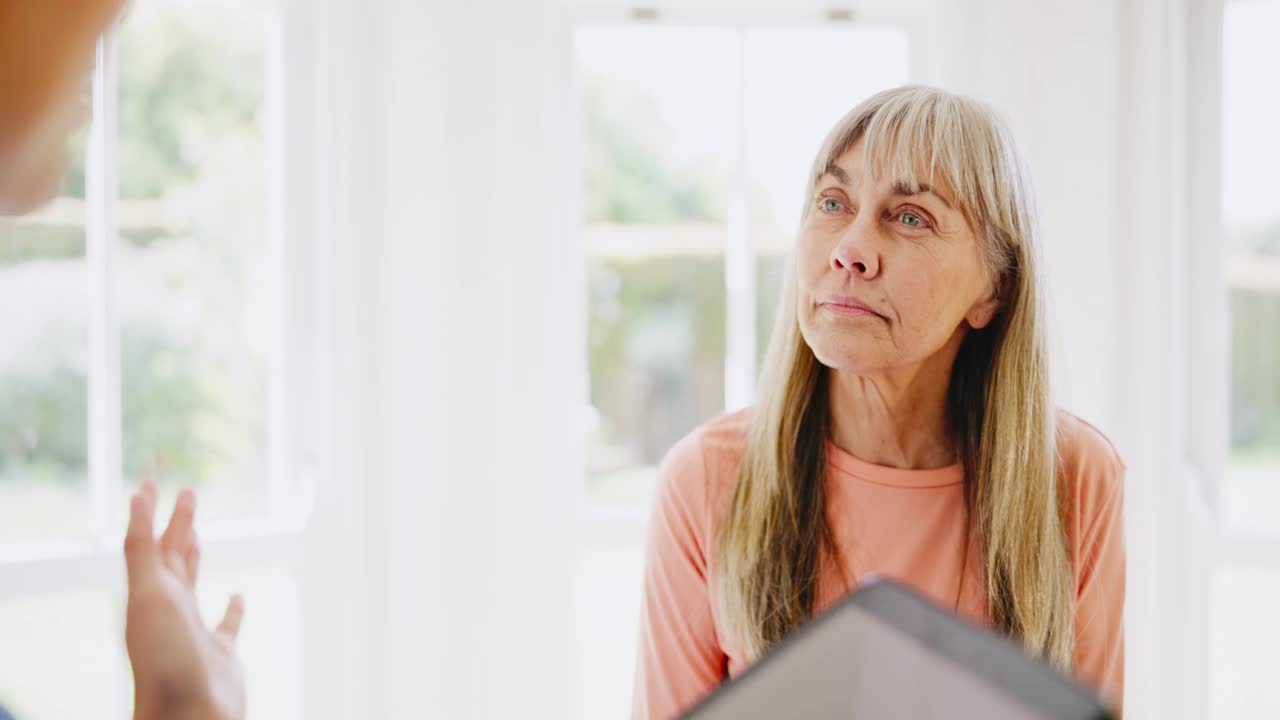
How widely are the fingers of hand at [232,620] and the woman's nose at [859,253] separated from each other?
2.35 ft

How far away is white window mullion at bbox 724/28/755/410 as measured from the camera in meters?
2.21

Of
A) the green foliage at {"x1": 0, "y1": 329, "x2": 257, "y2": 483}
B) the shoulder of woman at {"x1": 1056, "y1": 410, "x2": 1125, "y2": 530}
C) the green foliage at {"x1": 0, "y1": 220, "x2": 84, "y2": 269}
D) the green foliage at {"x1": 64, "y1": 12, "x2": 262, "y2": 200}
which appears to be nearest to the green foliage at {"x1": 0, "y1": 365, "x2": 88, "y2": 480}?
the green foliage at {"x1": 0, "y1": 329, "x2": 257, "y2": 483}

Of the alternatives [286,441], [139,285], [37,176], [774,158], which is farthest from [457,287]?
[37,176]

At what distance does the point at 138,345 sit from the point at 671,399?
3.85 feet

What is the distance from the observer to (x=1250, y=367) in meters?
2.03

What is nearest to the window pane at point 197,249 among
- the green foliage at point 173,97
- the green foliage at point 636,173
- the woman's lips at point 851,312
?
the green foliage at point 173,97

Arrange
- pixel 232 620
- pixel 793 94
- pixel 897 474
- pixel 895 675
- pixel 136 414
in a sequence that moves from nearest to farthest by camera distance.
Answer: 1. pixel 895 675
2. pixel 232 620
3. pixel 897 474
4. pixel 136 414
5. pixel 793 94

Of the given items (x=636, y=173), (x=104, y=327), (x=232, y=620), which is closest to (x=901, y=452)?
(x=232, y=620)

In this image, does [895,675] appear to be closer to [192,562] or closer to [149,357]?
[192,562]

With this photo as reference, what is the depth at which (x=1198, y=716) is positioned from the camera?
1.98m

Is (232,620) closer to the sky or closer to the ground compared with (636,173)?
closer to the ground

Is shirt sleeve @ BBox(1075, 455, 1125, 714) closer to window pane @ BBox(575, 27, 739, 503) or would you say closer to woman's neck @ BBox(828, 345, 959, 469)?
woman's neck @ BBox(828, 345, 959, 469)

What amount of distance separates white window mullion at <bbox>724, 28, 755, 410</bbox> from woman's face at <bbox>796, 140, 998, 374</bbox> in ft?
3.60

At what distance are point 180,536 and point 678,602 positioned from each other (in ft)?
2.21
